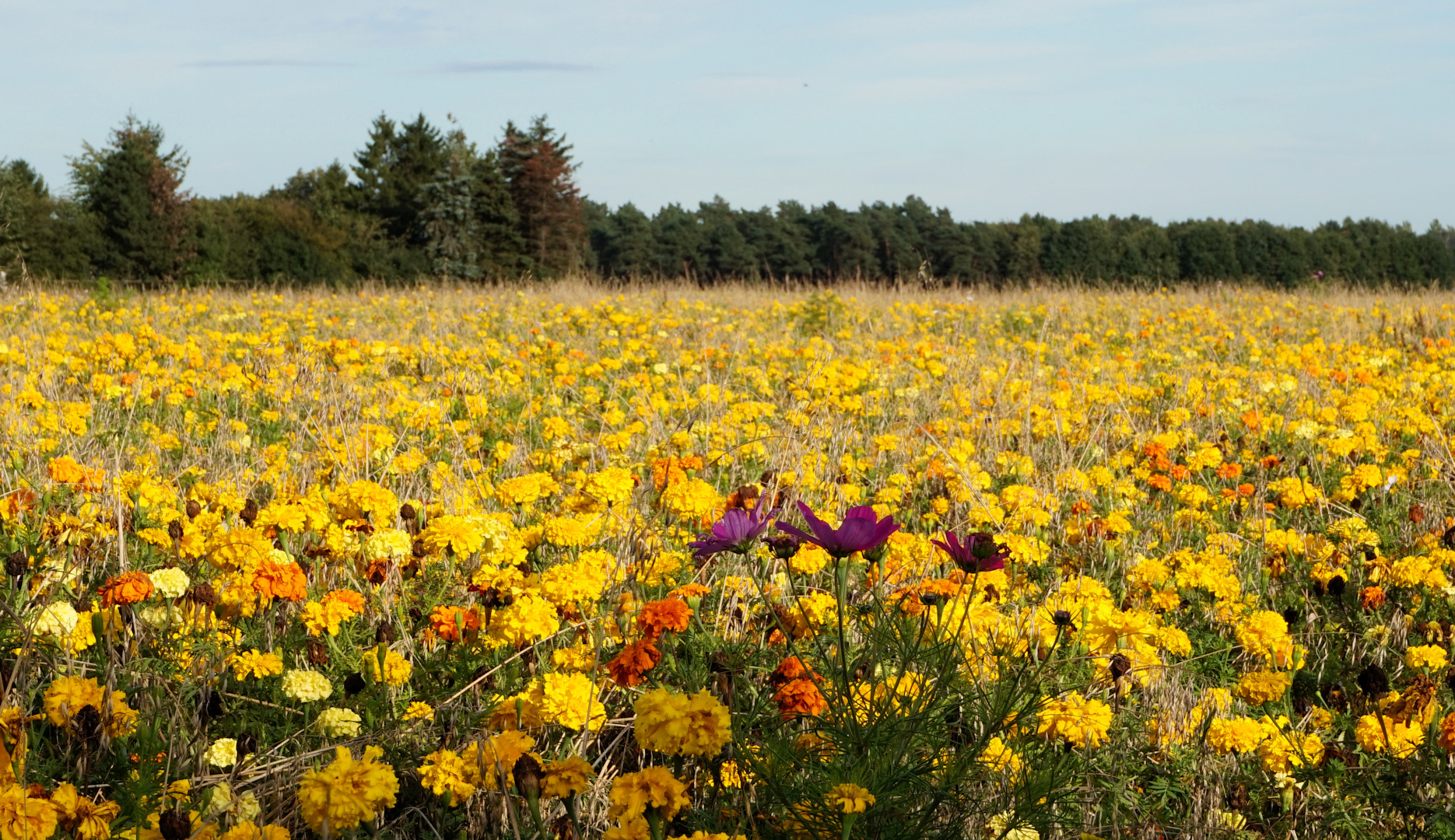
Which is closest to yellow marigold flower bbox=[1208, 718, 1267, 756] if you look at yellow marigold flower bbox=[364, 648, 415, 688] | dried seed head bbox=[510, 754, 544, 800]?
dried seed head bbox=[510, 754, 544, 800]

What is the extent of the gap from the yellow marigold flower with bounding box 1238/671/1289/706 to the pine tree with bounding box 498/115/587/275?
23398mm

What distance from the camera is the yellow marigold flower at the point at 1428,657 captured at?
2139 mm

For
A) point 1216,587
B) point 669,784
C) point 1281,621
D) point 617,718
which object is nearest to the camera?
point 669,784

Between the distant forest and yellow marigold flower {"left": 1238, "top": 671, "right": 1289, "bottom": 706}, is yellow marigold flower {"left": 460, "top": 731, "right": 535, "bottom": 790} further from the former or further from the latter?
the distant forest

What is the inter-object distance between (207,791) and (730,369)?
4344 mm

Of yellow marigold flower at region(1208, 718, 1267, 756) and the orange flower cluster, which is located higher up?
the orange flower cluster

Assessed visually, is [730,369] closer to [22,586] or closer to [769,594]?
[769,594]

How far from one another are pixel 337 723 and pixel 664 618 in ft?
2.10

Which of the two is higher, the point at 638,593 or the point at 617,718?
the point at 638,593

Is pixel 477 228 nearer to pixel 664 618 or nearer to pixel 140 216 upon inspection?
pixel 140 216

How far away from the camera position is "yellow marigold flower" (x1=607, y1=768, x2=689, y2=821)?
1.18 metres

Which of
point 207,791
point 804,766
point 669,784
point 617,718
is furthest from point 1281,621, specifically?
point 207,791

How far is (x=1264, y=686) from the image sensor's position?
2051mm

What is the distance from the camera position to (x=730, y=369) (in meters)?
5.75
